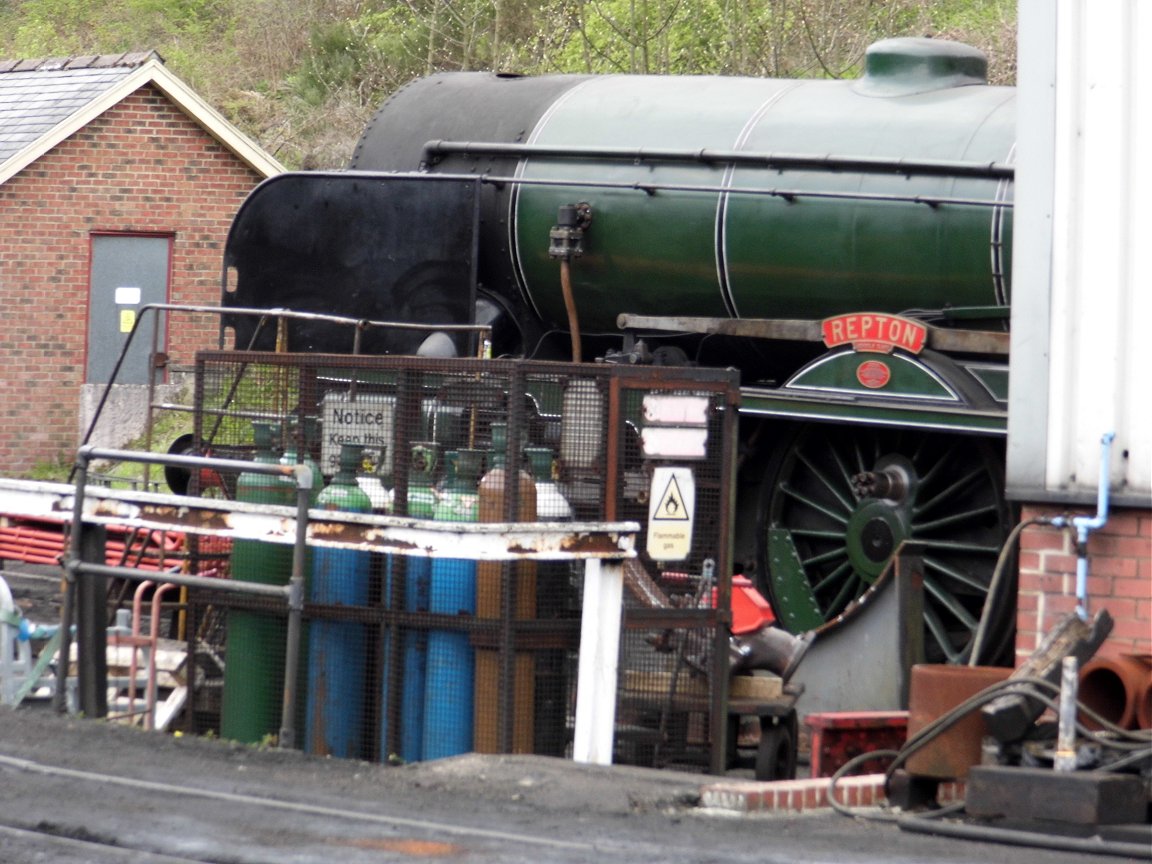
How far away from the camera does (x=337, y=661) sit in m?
7.06

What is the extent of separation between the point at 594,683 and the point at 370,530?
0.99 m

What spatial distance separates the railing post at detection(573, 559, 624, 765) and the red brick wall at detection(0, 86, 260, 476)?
1479 cm

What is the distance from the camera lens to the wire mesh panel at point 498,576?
6852 mm

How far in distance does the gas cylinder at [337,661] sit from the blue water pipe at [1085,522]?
8.81 ft

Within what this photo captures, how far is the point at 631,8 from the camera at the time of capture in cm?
1938

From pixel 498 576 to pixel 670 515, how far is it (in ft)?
2.32

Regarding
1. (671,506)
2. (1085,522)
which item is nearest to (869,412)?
(671,506)

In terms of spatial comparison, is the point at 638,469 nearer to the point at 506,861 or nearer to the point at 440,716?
the point at 440,716

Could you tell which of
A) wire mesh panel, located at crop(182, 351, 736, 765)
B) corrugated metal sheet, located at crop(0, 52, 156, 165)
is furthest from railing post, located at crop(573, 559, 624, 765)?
corrugated metal sheet, located at crop(0, 52, 156, 165)

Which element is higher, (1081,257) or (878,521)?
(1081,257)

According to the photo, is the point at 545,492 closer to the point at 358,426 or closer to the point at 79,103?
the point at 358,426

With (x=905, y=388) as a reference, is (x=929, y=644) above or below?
below

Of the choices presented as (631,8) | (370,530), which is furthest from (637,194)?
(631,8)

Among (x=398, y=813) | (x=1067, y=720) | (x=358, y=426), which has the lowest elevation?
(x=398, y=813)
